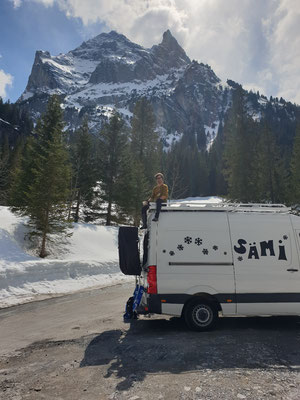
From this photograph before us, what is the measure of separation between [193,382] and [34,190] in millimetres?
13686

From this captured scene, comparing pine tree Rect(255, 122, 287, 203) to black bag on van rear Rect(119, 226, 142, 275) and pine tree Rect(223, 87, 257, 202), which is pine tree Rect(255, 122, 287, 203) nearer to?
pine tree Rect(223, 87, 257, 202)

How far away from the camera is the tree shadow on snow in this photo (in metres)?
4.36

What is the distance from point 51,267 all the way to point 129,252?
6735 millimetres

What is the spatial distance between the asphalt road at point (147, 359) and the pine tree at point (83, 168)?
799 inches

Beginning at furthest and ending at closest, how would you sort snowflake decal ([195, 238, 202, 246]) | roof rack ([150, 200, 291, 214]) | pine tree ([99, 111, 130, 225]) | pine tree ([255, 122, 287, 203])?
pine tree ([255, 122, 287, 203]) < pine tree ([99, 111, 130, 225]) < roof rack ([150, 200, 291, 214]) < snowflake decal ([195, 238, 202, 246])

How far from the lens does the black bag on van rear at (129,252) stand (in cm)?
686

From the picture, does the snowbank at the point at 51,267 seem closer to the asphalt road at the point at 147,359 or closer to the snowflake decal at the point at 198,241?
the snowflake decal at the point at 198,241

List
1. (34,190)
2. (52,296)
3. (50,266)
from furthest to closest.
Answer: (34,190), (50,266), (52,296)

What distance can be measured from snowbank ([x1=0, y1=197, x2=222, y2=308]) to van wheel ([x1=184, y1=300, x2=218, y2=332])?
2.23 meters

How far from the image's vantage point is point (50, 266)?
12219 millimetres

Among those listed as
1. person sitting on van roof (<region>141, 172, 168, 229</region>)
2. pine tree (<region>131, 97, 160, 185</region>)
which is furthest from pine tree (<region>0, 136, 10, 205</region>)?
person sitting on van roof (<region>141, 172, 168, 229</region>)

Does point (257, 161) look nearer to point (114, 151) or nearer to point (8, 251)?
point (114, 151)

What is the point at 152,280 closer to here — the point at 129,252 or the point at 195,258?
the point at 195,258

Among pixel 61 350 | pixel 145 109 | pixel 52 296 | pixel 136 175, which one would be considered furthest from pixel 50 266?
pixel 145 109
